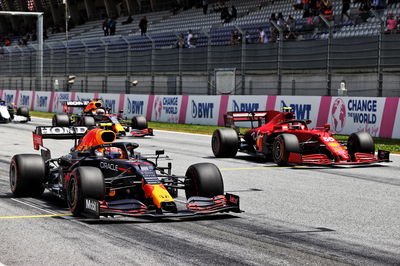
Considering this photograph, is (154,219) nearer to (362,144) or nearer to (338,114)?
(362,144)

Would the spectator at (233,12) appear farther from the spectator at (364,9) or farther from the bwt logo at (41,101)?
the bwt logo at (41,101)

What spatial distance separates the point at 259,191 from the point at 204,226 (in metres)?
3.40

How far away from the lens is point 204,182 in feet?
29.5

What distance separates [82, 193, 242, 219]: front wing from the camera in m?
8.08

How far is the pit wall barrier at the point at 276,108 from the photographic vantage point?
21422 mm

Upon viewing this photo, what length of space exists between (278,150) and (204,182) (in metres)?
6.22

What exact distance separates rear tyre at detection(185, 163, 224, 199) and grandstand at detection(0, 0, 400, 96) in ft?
52.6

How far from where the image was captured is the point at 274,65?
28.9 meters

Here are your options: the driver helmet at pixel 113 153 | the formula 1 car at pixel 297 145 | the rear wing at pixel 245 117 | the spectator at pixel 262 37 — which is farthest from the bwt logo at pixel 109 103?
the driver helmet at pixel 113 153

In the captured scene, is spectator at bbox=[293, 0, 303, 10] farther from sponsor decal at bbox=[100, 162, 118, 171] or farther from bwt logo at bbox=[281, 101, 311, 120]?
sponsor decal at bbox=[100, 162, 118, 171]

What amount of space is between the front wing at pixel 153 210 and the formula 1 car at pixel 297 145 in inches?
232

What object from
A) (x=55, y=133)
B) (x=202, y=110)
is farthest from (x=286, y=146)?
(x=202, y=110)

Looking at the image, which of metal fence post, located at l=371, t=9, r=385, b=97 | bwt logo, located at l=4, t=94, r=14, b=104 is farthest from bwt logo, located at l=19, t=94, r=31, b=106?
metal fence post, located at l=371, t=9, r=385, b=97

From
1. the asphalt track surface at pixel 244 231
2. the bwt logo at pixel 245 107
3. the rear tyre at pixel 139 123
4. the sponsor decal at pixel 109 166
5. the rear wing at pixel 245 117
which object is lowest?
the asphalt track surface at pixel 244 231
